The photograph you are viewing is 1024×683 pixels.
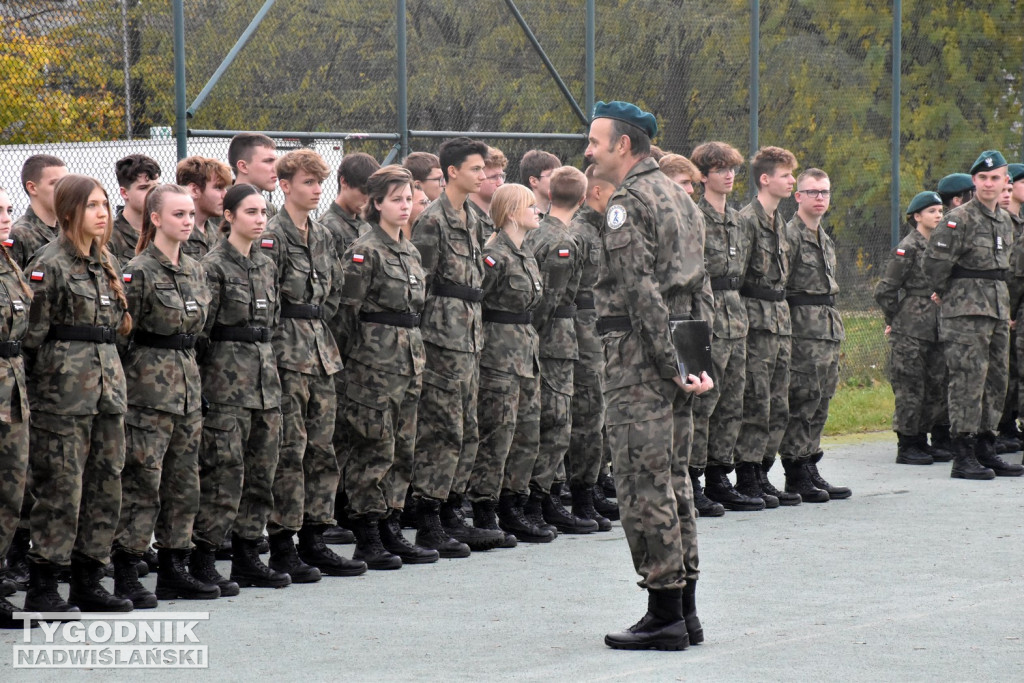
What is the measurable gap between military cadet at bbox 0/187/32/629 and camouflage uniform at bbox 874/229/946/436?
22.6 feet

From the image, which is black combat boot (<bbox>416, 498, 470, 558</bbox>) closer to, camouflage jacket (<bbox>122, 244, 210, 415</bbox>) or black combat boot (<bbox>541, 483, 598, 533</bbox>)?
black combat boot (<bbox>541, 483, 598, 533</bbox>)

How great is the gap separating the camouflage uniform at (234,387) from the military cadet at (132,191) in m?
0.56

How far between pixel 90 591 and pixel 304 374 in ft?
4.54

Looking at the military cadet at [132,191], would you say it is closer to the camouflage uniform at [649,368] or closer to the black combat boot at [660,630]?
the camouflage uniform at [649,368]

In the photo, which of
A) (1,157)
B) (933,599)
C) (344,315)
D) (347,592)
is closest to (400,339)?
(344,315)

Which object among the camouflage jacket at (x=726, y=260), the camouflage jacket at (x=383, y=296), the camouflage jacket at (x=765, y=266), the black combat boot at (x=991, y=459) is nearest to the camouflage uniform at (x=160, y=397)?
the camouflage jacket at (x=383, y=296)

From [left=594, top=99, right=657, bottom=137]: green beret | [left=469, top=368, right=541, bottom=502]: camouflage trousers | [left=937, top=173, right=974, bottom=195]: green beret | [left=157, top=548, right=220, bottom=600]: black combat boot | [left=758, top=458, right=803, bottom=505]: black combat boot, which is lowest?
[left=758, top=458, right=803, bottom=505]: black combat boot

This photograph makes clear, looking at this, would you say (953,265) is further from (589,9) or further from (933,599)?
(933,599)

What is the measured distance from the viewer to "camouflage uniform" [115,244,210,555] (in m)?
6.35

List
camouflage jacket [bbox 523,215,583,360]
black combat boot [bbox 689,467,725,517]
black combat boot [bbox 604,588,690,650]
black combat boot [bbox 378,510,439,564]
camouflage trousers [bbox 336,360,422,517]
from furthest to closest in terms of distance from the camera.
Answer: black combat boot [bbox 689,467,725,517], camouflage jacket [bbox 523,215,583,360], black combat boot [bbox 378,510,439,564], camouflage trousers [bbox 336,360,422,517], black combat boot [bbox 604,588,690,650]

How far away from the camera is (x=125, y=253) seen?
7.09 metres

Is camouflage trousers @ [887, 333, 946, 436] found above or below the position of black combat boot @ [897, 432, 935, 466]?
above

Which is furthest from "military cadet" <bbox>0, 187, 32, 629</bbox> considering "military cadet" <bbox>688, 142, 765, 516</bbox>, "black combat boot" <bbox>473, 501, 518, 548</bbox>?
"military cadet" <bbox>688, 142, 765, 516</bbox>

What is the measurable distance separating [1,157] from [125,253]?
2.81 metres
